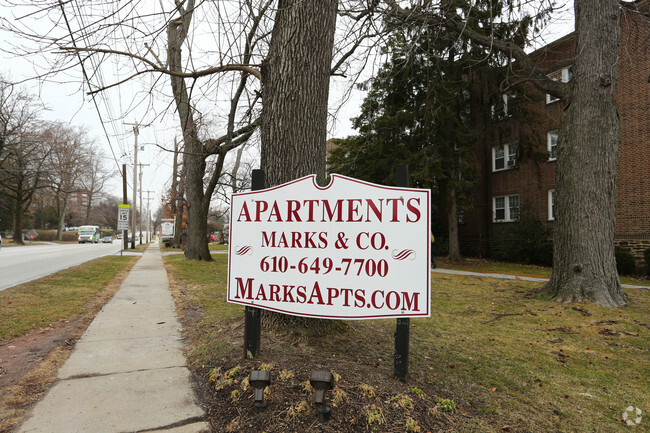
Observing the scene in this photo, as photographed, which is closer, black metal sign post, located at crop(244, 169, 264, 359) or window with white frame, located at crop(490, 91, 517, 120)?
black metal sign post, located at crop(244, 169, 264, 359)

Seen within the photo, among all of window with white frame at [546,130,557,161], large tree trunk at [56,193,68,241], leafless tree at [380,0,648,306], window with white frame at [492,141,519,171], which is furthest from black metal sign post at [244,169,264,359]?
large tree trunk at [56,193,68,241]

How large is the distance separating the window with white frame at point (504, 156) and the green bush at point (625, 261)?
23.2 feet

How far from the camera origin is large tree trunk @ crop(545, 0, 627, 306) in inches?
296

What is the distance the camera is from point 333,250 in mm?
3379

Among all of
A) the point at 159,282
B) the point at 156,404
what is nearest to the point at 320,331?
the point at 156,404

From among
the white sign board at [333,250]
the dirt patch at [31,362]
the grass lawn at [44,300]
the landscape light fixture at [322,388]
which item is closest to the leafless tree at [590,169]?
the white sign board at [333,250]

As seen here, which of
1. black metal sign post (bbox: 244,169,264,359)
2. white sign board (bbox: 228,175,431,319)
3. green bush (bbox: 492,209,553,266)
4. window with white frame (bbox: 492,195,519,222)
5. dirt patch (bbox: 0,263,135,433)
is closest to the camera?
dirt patch (bbox: 0,263,135,433)

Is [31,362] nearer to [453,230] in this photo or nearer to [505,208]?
[453,230]

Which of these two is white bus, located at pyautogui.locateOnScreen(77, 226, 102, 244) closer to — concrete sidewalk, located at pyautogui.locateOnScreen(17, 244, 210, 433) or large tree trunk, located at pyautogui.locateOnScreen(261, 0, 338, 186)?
concrete sidewalk, located at pyautogui.locateOnScreen(17, 244, 210, 433)

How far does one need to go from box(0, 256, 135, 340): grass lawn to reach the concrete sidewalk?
102 centimetres

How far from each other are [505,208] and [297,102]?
20.0m

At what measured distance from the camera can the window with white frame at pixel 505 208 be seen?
20828 mm

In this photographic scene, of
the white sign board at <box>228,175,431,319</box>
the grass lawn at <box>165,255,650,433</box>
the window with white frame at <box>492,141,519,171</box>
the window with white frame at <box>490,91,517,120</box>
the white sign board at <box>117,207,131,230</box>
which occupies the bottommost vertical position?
the grass lawn at <box>165,255,650,433</box>

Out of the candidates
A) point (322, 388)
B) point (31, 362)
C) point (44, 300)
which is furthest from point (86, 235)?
point (322, 388)
